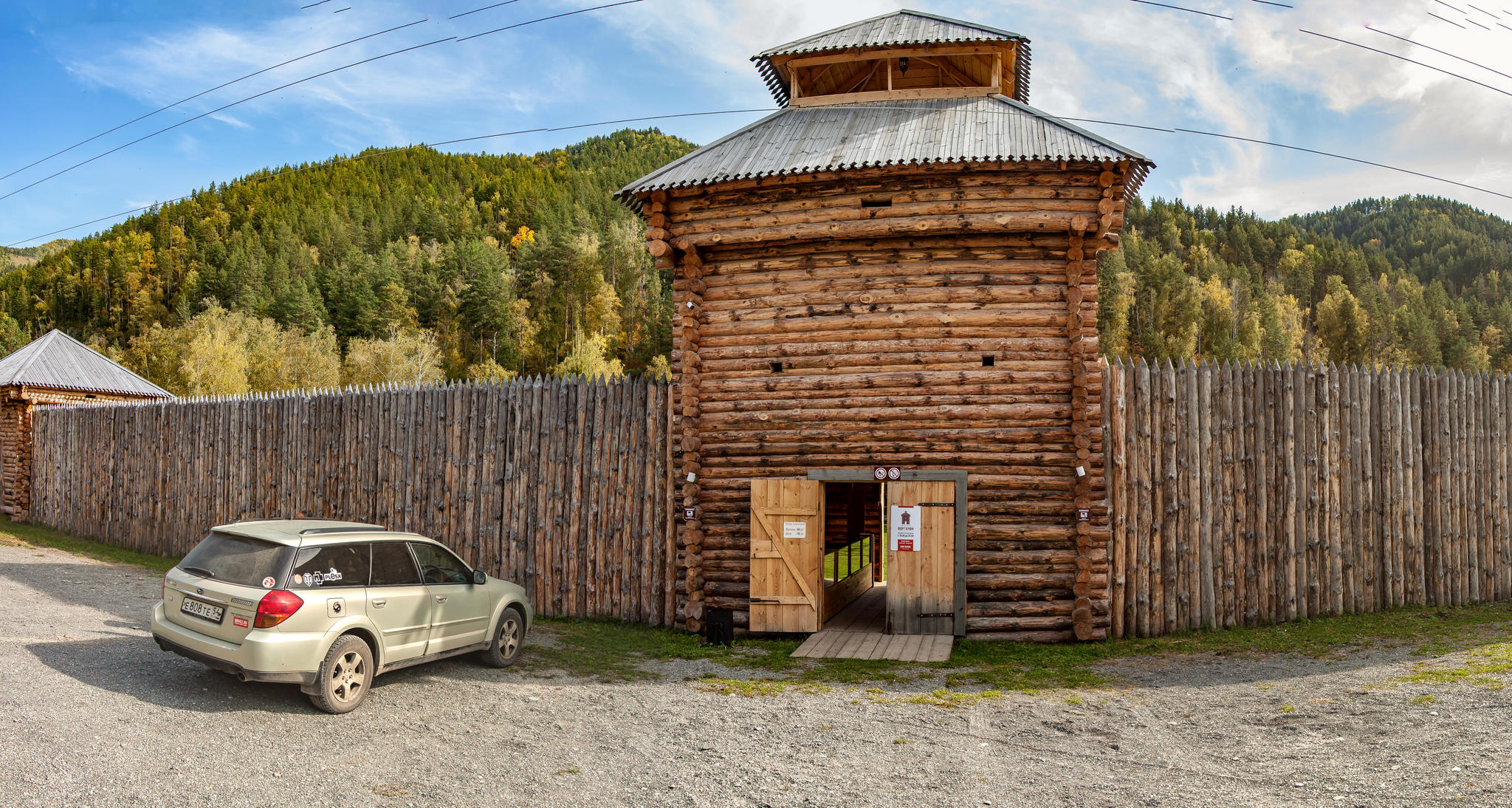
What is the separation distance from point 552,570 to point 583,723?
19.4ft

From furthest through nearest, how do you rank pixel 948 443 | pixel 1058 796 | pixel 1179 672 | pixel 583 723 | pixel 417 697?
pixel 948 443, pixel 1179 672, pixel 417 697, pixel 583 723, pixel 1058 796

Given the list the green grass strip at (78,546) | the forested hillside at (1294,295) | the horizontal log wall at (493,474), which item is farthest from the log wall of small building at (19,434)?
the forested hillside at (1294,295)

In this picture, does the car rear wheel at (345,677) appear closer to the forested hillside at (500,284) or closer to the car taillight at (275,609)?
the car taillight at (275,609)

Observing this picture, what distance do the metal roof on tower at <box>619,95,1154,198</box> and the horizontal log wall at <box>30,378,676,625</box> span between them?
141 inches

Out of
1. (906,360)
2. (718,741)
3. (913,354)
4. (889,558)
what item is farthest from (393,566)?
(913,354)

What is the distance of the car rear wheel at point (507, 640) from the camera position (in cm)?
954

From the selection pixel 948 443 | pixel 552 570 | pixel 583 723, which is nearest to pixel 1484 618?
pixel 948 443

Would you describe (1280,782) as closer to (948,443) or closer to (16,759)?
(948,443)

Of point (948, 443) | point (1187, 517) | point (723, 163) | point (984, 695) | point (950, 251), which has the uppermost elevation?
point (723, 163)

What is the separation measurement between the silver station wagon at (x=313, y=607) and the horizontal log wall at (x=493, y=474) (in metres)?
4.06

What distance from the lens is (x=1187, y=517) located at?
37.3 feet

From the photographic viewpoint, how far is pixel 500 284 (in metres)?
71.9

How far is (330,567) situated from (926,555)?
7.35m

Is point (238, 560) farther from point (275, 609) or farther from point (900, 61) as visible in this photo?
point (900, 61)
